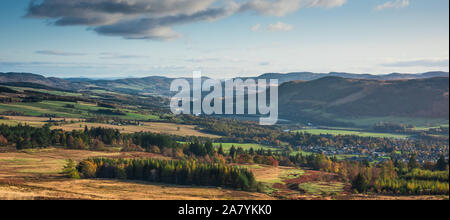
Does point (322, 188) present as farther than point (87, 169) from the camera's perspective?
No

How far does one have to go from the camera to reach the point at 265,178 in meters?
97.7

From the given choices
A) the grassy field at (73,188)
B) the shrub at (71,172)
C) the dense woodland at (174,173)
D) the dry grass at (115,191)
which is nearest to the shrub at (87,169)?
A: the dense woodland at (174,173)

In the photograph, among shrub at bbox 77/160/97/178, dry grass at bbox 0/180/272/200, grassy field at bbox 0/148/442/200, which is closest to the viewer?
dry grass at bbox 0/180/272/200

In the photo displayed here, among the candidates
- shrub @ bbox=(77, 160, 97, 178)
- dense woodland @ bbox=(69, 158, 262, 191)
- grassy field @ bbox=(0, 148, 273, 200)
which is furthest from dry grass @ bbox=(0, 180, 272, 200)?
shrub @ bbox=(77, 160, 97, 178)

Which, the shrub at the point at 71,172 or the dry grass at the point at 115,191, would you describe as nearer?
the dry grass at the point at 115,191

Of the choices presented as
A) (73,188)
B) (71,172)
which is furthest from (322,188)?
(71,172)

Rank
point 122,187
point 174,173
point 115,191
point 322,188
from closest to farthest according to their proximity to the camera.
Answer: point 115,191, point 122,187, point 322,188, point 174,173

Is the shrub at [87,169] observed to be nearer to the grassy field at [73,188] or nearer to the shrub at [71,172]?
the shrub at [71,172]

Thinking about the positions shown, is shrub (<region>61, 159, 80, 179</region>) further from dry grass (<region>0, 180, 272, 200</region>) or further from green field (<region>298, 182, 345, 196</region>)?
green field (<region>298, 182, 345, 196</region>)

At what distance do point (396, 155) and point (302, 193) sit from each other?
95926 mm

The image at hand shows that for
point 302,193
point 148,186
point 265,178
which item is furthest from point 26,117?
point 302,193

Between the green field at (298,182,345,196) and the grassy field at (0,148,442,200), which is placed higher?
the grassy field at (0,148,442,200)

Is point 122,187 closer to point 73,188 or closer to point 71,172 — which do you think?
→ point 73,188

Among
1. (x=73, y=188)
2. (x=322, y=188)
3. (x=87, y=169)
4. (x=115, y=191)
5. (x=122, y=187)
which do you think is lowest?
(x=322, y=188)
